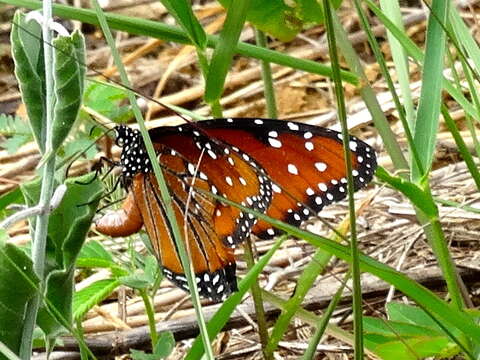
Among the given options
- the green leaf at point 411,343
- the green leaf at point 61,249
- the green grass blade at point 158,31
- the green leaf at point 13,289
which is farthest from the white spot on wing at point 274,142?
the green leaf at point 13,289

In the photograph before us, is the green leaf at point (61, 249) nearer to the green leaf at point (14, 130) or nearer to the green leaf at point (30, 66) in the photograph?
the green leaf at point (30, 66)

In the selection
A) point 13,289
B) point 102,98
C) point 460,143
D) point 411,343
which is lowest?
point 13,289

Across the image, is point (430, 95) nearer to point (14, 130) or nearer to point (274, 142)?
point (274, 142)

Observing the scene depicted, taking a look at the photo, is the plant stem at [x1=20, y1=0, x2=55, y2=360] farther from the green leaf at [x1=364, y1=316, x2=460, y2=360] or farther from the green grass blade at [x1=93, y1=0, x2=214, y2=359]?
the green leaf at [x1=364, y1=316, x2=460, y2=360]

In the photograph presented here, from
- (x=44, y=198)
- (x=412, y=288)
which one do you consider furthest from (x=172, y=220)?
(x=412, y=288)

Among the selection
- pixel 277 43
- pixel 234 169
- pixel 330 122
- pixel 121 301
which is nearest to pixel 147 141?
pixel 234 169
